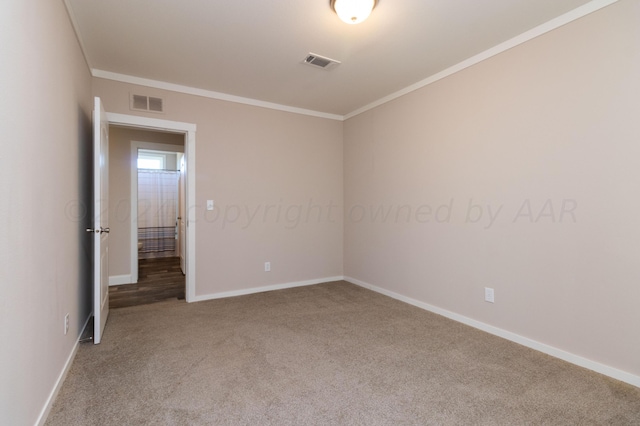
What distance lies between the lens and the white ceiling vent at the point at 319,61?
2900 millimetres

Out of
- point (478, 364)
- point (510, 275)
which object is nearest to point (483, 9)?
point (510, 275)

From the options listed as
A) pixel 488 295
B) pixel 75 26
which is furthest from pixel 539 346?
pixel 75 26

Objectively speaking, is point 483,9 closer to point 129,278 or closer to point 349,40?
point 349,40

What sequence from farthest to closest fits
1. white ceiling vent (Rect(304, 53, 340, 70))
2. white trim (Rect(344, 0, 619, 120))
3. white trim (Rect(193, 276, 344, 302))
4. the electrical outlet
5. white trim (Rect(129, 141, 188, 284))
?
white trim (Rect(129, 141, 188, 284)) → white trim (Rect(193, 276, 344, 302)) → white ceiling vent (Rect(304, 53, 340, 70)) → the electrical outlet → white trim (Rect(344, 0, 619, 120))

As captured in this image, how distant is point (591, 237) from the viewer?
219cm

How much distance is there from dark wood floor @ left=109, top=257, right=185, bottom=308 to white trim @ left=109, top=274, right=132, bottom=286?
0.08 meters

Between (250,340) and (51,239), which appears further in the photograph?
(250,340)

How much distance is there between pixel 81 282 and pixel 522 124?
13.0 feet

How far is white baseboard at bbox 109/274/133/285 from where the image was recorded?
4408 millimetres

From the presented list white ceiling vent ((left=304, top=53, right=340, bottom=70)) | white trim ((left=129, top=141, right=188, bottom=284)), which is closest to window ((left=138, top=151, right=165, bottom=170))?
white trim ((left=129, top=141, right=188, bottom=284))

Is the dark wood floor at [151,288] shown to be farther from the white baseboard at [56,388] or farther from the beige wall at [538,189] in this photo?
the beige wall at [538,189]

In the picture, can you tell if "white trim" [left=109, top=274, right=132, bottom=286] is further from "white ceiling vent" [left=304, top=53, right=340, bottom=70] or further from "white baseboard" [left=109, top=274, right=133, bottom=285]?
"white ceiling vent" [left=304, top=53, right=340, bottom=70]

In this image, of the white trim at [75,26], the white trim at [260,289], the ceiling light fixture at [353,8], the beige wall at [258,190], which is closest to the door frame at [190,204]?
the beige wall at [258,190]

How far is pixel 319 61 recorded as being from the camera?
2.99 meters
